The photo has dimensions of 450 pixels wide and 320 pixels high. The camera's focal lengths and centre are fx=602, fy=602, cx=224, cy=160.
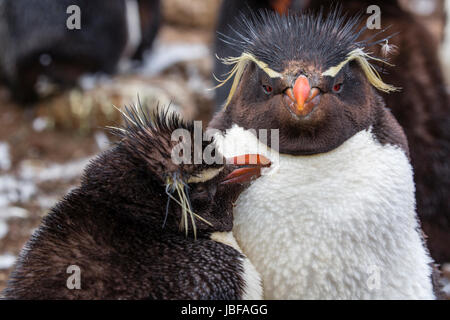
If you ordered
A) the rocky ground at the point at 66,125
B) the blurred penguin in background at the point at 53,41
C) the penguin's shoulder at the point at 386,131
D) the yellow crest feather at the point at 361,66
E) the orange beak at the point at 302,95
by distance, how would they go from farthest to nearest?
the blurred penguin in background at the point at 53,41 < the rocky ground at the point at 66,125 < the penguin's shoulder at the point at 386,131 < the yellow crest feather at the point at 361,66 < the orange beak at the point at 302,95

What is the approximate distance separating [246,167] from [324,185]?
0.24m

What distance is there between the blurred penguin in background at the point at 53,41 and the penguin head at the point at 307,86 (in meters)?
3.59

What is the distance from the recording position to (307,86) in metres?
1.70

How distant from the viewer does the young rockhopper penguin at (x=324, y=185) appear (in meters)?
1.79

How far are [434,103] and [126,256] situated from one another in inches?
81.1

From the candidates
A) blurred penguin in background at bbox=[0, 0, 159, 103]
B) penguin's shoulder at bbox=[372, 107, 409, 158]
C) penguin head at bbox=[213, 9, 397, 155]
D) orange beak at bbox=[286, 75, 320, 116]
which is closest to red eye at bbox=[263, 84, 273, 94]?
penguin head at bbox=[213, 9, 397, 155]

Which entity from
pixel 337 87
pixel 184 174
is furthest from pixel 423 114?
pixel 184 174

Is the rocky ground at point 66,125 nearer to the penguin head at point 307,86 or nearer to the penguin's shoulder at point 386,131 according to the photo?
the penguin head at point 307,86

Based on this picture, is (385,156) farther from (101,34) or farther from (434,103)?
(101,34)

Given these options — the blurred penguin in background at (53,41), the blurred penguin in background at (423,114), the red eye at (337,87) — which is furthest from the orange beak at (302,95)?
the blurred penguin in background at (53,41)

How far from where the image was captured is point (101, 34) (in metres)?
5.62

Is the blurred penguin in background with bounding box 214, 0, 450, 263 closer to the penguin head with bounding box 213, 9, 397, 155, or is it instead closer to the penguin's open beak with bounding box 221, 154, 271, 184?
the penguin head with bounding box 213, 9, 397, 155

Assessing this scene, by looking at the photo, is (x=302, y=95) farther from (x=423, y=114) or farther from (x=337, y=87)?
(x=423, y=114)
